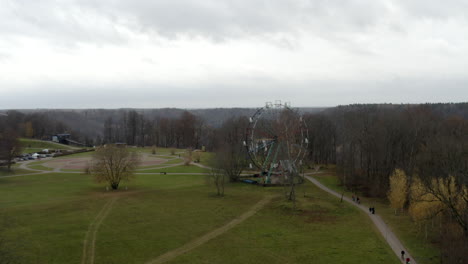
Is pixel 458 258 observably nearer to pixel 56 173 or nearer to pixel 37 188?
pixel 37 188

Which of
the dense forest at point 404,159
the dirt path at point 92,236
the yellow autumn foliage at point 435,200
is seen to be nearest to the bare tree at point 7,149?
the dense forest at point 404,159

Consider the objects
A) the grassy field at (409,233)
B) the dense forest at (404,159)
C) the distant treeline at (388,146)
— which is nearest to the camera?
the grassy field at (409,233)

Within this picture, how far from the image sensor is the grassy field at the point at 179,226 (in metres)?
27.5

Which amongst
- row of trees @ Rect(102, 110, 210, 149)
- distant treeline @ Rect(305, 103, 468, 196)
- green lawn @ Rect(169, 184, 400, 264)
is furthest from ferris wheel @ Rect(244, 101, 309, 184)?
row of trees @ Rect(102, 110, 210, 149)

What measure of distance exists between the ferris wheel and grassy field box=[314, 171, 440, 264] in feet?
47.7

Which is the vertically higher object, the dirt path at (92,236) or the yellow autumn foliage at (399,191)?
the yellow autumn foliage at (399,191)

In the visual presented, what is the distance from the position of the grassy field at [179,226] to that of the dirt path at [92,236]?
1.28ft

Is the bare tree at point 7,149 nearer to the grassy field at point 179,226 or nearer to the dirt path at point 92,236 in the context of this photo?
the grassy field at point 179,226

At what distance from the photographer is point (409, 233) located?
33.4 meters

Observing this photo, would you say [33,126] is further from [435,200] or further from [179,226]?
[435,200]

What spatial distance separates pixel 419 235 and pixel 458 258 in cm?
980

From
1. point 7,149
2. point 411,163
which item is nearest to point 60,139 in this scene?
point 7,149

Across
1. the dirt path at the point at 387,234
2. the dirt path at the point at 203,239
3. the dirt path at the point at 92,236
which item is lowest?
the dirt path at the point at 387,234

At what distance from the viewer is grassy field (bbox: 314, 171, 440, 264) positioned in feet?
91.2
